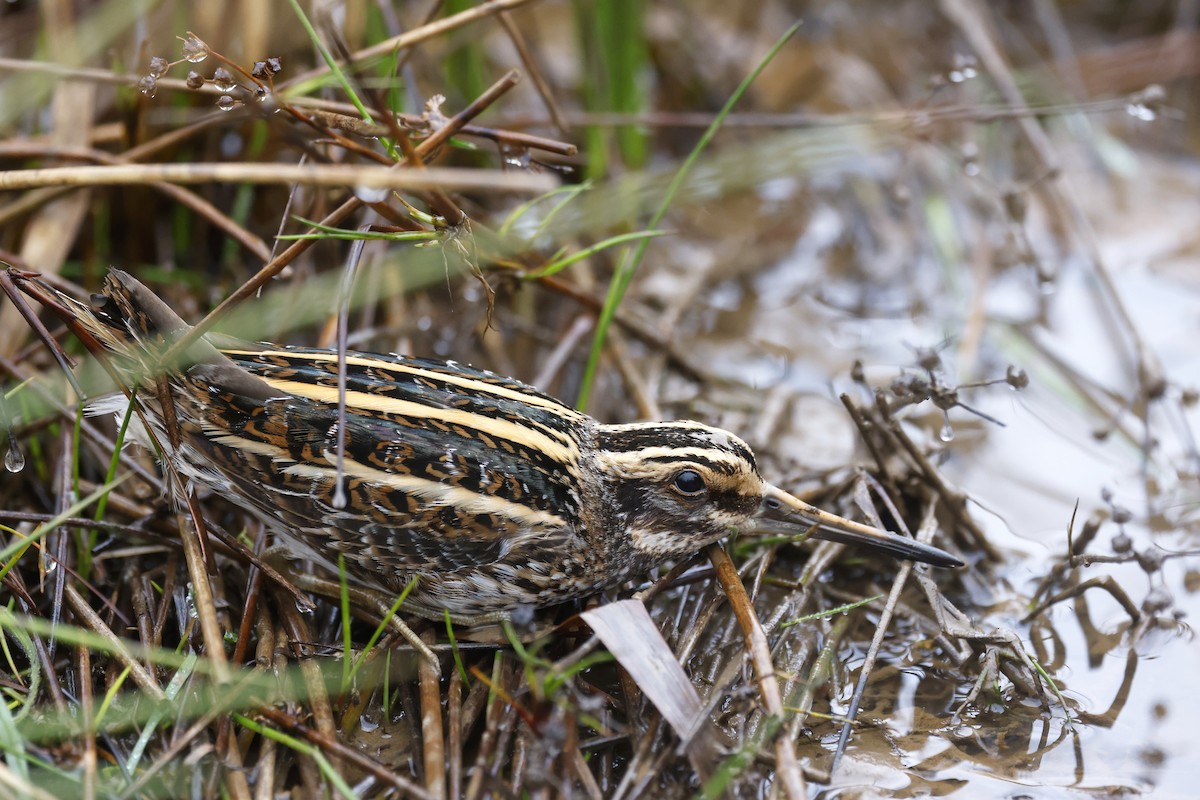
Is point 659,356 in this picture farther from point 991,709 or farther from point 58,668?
point 58,668

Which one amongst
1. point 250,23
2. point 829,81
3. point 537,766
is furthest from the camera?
point 829,81

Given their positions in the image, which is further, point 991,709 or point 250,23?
point 250,23

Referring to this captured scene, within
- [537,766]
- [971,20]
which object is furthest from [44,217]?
[971,20]

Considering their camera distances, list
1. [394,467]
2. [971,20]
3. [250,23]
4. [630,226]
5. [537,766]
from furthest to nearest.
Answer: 1. [971,20]
2. [630,226]
3. [250,23]
4. [394,467]
5. [537,766]

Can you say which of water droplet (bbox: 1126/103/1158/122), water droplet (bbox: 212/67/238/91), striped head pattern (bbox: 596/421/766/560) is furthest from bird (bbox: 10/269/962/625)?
water droplet (bbox: 1126/103/1158/122)

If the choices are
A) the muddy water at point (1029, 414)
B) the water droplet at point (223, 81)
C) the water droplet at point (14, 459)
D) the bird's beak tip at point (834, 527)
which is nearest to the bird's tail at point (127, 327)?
the water droplet at point (14, 459)

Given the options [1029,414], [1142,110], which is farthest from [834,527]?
[1142,110]

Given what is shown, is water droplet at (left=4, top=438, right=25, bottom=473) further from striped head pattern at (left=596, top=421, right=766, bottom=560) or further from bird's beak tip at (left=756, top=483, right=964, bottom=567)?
bird's beak tip at (left=756, top=483, right=964, bottom=567)

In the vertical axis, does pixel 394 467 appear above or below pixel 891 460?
Answer: below
